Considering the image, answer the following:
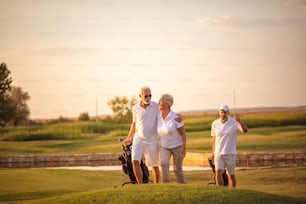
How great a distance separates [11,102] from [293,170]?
29845 millimetres

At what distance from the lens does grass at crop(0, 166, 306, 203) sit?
1060 centimetres

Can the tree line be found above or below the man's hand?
above

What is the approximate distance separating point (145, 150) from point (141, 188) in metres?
0.88

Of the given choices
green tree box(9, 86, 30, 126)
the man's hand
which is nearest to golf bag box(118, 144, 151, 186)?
the man's hand

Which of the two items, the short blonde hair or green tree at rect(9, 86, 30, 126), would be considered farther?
green tree at rect(9, 86, 30, 126)

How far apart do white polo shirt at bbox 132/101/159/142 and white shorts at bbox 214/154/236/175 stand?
3.60ft

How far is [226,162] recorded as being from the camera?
11789 millimetres

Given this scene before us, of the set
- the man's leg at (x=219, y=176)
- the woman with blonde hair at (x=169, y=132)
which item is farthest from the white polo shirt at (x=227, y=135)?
the woman with blonde hair at (x=169, y=132)

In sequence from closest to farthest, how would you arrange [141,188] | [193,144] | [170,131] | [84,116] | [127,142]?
[141,188] → [170,131] → [127,142] → [193,144] → [84,116]

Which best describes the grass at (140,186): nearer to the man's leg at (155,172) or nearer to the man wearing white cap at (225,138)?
the man's leg at (155,172)

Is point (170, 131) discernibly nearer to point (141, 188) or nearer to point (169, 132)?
point (169, 132)

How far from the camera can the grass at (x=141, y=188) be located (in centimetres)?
1060

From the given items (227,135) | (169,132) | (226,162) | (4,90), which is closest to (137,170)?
(169,132)

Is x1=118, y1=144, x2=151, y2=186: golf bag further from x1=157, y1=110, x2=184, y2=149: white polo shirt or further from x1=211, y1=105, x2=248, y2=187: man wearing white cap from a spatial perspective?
x1=211, y1=105, x2=248, y2=187: man wearing white cap
